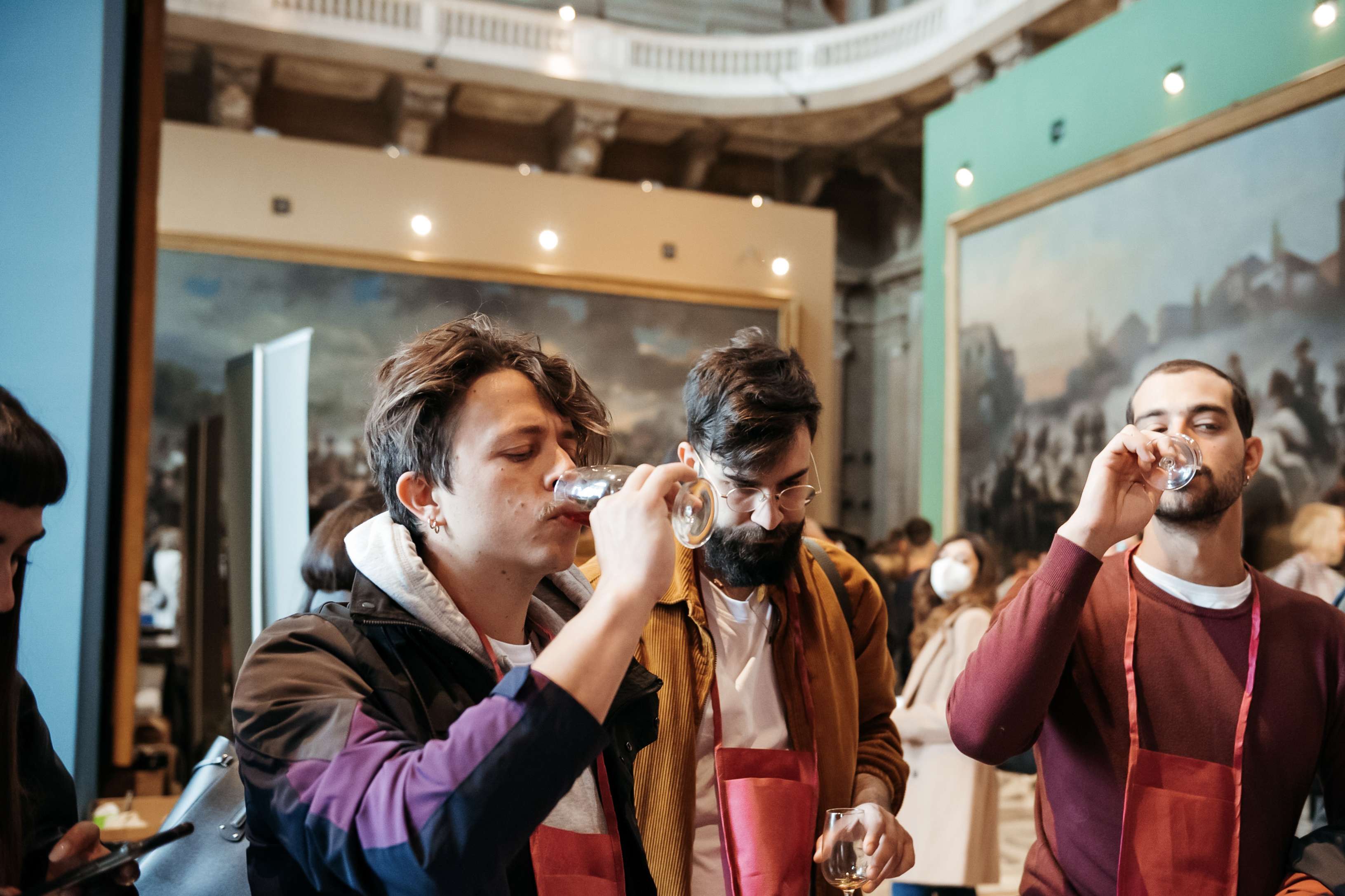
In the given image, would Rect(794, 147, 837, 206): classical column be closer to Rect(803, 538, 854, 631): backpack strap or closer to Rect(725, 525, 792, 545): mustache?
Rect(803, 538, 854, 631): backpack strap

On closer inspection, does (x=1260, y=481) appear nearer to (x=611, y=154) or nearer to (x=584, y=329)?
(x=584, y=329)

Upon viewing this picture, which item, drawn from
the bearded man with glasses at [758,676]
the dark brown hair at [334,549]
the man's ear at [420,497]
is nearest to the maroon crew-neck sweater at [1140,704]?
the bearded man with glasses at [758,676]

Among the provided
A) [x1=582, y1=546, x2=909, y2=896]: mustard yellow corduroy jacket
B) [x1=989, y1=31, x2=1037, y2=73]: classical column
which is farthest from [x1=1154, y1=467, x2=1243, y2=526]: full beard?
[x1=989, y1=31, x2=1037, y2=73]: classical column

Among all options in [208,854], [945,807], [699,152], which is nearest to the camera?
[208,854]

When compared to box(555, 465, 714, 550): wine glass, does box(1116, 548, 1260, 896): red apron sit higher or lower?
lower

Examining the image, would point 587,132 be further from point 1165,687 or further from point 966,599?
point 1165,687

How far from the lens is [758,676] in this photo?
2.33 meters

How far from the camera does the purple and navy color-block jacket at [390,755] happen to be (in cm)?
119

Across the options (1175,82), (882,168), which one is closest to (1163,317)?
(1175,82)

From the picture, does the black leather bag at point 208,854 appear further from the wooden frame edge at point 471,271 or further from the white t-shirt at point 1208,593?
the wooden frame edge at point 471,271

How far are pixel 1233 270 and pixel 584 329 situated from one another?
7034mm

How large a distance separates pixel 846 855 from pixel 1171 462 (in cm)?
99

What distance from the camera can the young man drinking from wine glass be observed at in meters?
1.20

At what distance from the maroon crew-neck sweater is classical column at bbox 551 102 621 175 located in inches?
592
